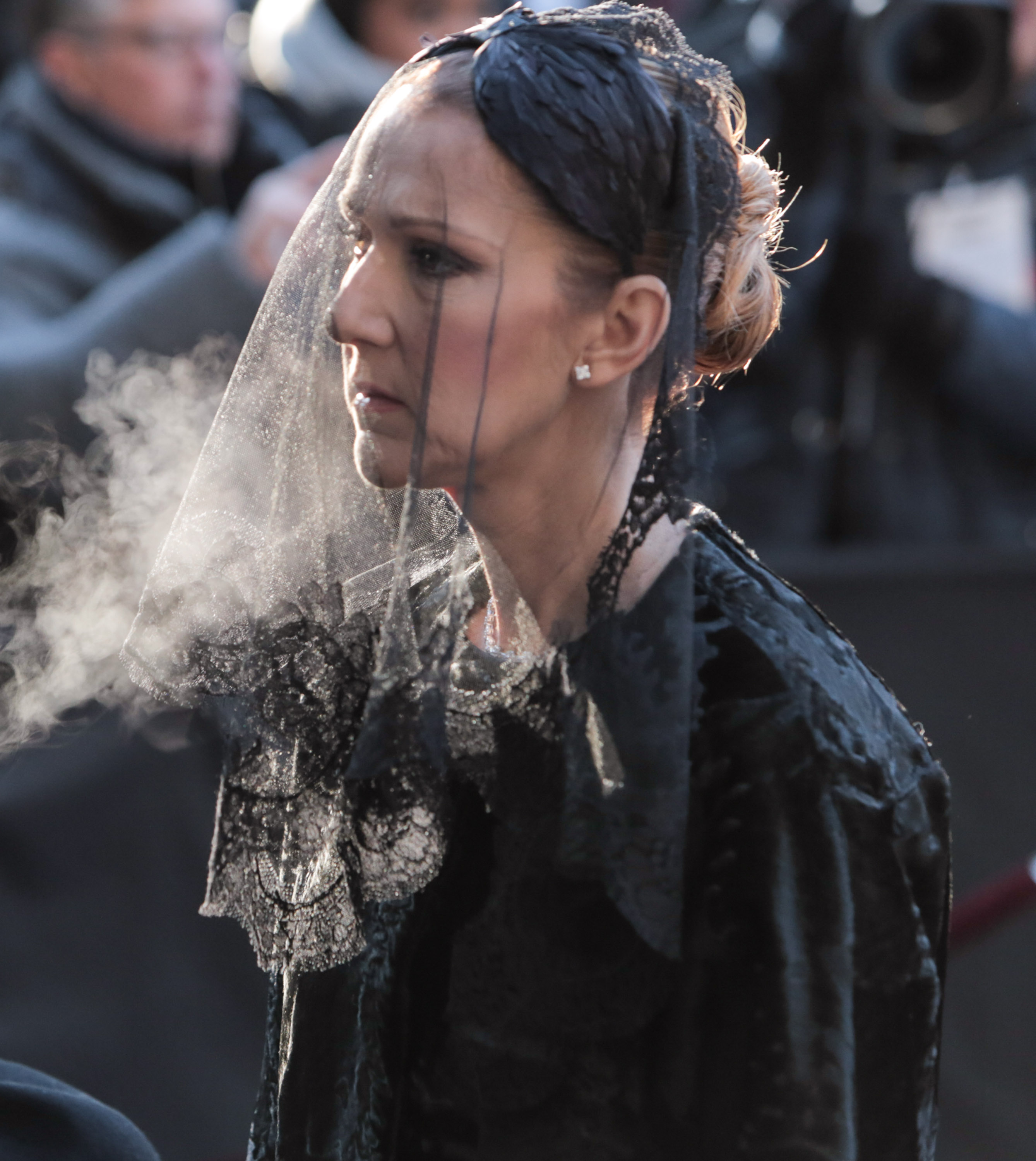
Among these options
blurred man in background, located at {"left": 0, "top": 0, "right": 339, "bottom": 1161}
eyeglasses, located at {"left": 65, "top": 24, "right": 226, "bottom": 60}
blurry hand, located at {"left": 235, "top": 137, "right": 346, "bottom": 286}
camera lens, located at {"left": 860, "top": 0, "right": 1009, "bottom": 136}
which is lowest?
blurred man in background, located at {"left": 0, "top": 0, "right": 339, "bottom": 1161}

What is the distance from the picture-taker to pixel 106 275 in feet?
8.95

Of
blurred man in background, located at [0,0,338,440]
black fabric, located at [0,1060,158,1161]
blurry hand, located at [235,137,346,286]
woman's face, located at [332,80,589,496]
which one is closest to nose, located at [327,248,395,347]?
woman's face, located at [332,80,589,496]

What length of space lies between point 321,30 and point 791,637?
7.70 ft

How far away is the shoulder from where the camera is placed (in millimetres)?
883

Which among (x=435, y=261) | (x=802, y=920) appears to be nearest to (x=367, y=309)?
(x=435, y=261)

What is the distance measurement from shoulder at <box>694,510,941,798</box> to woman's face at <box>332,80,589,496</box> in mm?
182

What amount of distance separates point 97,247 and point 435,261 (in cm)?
209

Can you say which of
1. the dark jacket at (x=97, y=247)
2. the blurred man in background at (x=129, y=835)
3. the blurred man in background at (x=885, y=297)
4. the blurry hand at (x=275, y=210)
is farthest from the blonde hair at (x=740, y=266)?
the blurred man in background at (x=885, y=297)

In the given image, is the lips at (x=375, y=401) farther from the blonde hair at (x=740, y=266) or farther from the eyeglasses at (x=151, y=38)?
the eyeglasses at (x=151, y=38)

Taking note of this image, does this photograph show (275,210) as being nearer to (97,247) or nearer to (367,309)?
(97,247)

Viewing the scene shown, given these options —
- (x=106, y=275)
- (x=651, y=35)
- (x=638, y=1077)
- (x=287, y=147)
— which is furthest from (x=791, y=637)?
(x=287, y=147)

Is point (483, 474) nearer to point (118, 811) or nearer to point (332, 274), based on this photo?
point (332, 274)

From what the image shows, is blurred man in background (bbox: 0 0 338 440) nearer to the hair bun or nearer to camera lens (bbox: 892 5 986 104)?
camera lens (bbox: 892 5 986 104)

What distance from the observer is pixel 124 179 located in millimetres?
2695
